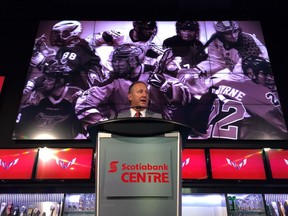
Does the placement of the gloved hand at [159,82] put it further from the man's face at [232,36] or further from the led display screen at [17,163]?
the led display screen at [17,163]

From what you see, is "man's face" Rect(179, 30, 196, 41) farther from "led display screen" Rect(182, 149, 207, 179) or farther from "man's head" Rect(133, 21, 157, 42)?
"led display screen" Rect(182, 149, 207, 179)

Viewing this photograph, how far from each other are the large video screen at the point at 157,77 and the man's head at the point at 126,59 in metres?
0.02

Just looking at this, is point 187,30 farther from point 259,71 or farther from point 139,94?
point 139,94

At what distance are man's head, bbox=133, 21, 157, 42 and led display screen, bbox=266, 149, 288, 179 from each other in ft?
8.25

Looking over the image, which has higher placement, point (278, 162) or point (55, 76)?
point (55, 76)

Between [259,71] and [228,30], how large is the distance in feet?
3.07

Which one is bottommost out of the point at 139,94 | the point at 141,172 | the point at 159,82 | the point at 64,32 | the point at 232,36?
the point at 141,172

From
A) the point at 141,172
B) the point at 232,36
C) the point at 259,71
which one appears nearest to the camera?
the point at 141,172

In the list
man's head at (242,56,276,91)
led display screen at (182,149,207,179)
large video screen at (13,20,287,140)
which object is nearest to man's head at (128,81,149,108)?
led display screen at (182,149,207,179)

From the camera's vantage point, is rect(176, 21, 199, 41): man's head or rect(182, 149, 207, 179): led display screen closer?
rect(182, 149, 207, 179): led display screen

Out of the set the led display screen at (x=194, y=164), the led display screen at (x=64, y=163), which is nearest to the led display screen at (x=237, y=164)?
the led display screen at (x=194, y=164)

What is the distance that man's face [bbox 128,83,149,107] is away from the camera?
195 cm

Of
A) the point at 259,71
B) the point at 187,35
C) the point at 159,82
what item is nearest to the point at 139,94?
the point at 159,82

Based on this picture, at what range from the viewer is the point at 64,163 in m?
4.06
